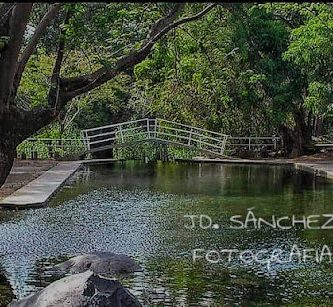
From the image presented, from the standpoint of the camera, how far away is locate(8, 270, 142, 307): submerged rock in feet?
17.4

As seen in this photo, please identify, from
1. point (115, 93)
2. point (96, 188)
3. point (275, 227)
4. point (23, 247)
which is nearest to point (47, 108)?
point (23, 247)

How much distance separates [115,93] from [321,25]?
9418mm

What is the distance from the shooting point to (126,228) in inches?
427

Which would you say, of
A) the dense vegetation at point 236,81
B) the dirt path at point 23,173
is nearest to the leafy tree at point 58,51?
the dirt path at point 23,173

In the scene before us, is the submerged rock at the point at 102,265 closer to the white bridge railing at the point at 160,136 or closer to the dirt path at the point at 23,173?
the dirt path at the point at 23,173

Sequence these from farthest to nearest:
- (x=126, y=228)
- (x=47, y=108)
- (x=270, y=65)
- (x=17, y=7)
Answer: (x=270, y=65) → (x=126, y=228) → (x=47, y=108) → (x=17, y=7)

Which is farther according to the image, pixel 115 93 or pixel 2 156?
pixel 115 93

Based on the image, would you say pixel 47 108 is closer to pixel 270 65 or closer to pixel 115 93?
pixel 270 65

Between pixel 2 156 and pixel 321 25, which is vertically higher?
pixel 321 25

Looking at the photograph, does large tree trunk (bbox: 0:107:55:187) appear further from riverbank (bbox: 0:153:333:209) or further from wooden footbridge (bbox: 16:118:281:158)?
wooden footbridge (bbox: 16:118:281:158)

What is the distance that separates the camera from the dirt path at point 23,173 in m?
15.2

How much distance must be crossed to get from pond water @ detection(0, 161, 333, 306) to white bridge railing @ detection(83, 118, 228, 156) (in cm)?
766

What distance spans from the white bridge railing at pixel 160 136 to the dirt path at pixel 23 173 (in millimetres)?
2847

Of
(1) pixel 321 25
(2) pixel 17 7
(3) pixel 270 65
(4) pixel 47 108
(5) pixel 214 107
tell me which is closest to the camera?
(2) pixel 17 7
